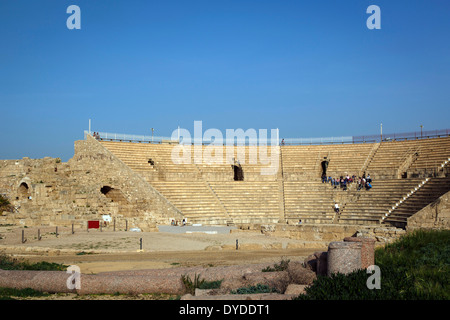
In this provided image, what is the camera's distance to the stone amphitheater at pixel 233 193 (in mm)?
26047

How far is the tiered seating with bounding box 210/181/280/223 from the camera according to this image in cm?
3095

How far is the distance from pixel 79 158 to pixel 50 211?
6754 millimetres

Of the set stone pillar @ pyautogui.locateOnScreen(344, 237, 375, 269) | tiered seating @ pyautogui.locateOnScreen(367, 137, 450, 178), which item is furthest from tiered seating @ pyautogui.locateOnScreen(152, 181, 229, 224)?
stone pillar @ pyautogui.locateOnScreen(344, 237, 375, 269)

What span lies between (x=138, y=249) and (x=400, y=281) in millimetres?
13938

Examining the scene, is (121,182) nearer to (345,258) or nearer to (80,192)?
(80,192)

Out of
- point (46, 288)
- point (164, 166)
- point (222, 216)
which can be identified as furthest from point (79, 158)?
point (46, 288)

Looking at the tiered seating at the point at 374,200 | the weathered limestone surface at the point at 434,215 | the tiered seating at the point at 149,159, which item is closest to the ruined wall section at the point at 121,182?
the tiered seating at the point at 149,159

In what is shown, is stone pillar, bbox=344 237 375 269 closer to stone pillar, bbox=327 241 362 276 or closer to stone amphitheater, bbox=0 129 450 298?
stone pillar, bbox=327 241 362 276

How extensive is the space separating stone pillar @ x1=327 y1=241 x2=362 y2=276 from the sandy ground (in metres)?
7.00

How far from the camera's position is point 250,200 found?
32.8m

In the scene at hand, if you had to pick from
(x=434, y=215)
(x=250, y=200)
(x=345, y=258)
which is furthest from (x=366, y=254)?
(x=250, y=200)

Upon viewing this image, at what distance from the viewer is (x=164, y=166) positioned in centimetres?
3519

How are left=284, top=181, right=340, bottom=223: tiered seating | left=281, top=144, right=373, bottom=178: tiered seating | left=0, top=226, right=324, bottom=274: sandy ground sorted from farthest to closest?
left=281, top=144, right=373, bottom=178: tiered seating, left=284, top=181, right=340, bottom=223: tiered seating, left=0, top=226, right=324, bottom=274: sandy ground
